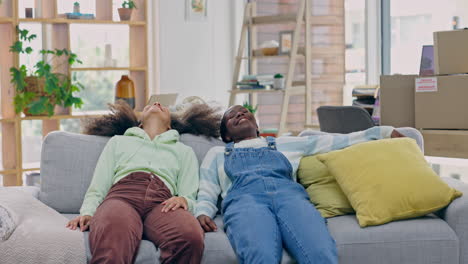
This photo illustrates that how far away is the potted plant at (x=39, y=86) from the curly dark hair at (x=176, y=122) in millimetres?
2077

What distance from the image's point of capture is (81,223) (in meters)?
2.47

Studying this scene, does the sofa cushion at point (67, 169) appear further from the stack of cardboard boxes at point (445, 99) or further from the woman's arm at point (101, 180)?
the stack of cardboard boxes at point (445, 99)

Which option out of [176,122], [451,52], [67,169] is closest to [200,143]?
[176,122]

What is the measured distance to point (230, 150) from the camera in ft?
9.29

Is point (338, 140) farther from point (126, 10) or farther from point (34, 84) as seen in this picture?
point (126, 10)

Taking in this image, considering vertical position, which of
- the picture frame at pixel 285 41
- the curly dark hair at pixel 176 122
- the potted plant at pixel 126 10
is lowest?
the curly dark hair at pixel 176 122

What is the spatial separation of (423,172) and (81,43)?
3600 mm

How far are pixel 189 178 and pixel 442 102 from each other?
1571 millimetres

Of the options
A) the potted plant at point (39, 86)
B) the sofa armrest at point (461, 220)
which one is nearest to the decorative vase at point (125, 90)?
the potted plant at point (39, 86)

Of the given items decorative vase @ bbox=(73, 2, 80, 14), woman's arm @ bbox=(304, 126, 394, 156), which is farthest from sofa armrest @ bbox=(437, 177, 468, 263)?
decorative vase @ bbox=(73, 2, 80, 14)

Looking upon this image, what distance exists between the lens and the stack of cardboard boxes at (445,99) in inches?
137

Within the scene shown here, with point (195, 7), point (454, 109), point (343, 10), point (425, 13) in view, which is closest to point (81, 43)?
point (195, 7)

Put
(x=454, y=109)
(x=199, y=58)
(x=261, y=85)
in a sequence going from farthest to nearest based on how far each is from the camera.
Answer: (x=199, y=58)
(x=261, y=85)
(x=454, y=109)

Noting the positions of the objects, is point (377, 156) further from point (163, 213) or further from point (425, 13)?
point (425, 13)
